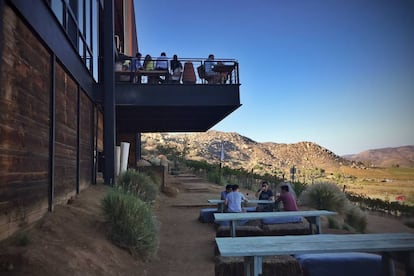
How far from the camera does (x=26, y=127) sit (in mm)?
4945

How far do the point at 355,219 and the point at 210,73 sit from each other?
660cm

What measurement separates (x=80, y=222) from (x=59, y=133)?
5.63ft

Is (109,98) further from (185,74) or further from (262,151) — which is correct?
(262,151)

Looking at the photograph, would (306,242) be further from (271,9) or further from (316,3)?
(271,9)

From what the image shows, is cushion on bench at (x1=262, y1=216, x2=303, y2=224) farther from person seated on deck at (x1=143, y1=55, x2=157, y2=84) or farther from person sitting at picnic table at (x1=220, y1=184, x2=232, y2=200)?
person seated on deck at (x1=143, y1=55, x2=157, y2=84)

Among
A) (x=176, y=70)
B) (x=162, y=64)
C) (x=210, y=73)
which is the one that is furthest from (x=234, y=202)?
(x=162, y=64)

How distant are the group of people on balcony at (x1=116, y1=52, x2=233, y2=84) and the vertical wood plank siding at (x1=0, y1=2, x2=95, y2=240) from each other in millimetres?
5964

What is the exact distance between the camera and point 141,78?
1326 cm

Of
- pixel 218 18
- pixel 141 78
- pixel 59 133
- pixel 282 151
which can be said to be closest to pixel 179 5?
pixel 218 18

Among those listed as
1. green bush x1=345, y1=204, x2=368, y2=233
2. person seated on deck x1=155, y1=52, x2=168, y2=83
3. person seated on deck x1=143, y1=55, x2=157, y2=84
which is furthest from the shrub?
person seated on deck x1=143, y1=55, x2=157, y2=84

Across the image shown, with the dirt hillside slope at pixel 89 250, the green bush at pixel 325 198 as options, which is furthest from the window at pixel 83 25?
Result: the green bush at pixel 325 198

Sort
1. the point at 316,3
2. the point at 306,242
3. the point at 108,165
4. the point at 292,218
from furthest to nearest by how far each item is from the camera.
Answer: the point at 108,165, the point at 316,3, the point at 292,218, the point at 306,242

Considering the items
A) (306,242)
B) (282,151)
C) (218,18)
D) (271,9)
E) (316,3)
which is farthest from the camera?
(282,151)

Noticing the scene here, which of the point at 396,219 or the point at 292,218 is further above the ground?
the point at 292,218
